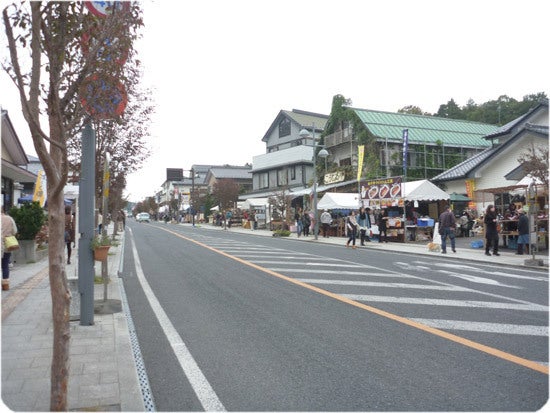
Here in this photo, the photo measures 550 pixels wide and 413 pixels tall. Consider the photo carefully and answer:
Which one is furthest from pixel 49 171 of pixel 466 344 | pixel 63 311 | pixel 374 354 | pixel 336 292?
pixel 336 292

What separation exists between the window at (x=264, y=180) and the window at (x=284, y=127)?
499 cm

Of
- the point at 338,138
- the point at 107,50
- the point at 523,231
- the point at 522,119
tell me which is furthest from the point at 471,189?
the point at 107,50

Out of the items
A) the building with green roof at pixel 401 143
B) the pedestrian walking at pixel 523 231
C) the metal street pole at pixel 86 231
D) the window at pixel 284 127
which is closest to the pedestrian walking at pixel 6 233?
the metal street pole at pixel 86 231

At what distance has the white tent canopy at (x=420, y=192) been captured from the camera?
906 inches

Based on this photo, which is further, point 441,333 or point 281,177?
point 281,177

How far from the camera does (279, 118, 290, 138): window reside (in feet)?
173

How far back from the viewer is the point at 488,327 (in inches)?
243

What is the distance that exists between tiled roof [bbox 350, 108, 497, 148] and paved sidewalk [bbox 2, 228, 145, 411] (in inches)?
1182

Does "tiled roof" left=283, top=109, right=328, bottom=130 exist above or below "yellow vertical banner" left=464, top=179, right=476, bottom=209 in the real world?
above

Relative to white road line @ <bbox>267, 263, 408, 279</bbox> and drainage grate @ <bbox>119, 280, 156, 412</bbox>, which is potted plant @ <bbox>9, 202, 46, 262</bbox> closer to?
white road line @ <bbox>267, 263, 408, 279</bbox>

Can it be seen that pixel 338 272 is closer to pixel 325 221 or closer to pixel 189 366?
pixel 189 366

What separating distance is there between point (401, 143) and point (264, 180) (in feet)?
71.9

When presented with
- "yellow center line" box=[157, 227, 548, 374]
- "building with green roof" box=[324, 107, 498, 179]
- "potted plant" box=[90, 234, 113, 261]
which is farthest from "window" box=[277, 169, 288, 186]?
"potted plant" box=[90, 234, 113, 261]

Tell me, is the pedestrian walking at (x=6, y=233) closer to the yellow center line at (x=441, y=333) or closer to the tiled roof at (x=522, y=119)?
the yellow center line at (x=441, y=333)
